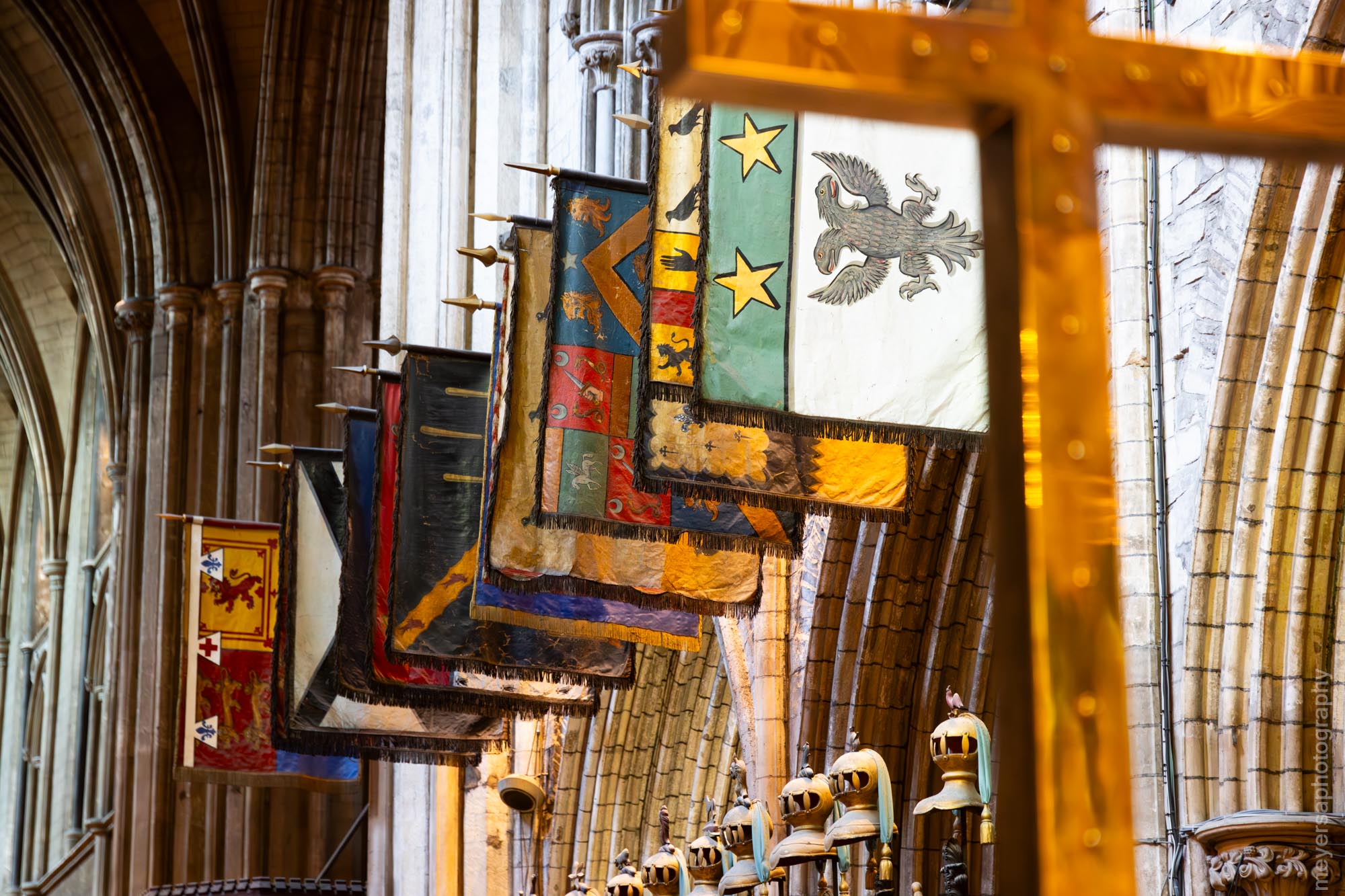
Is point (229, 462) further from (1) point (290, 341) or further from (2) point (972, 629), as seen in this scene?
(2) point (972, 629)

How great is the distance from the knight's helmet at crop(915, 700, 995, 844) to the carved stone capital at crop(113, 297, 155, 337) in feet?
65.4

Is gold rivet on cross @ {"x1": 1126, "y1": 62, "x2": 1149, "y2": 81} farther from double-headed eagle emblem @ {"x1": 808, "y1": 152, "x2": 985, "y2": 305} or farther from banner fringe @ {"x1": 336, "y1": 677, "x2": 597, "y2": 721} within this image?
banner fringe @ {"x1": 336, "y1": 677, "x2": 597, "y2": 721}

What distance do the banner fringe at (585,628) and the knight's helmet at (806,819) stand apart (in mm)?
1330

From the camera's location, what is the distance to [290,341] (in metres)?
24.0

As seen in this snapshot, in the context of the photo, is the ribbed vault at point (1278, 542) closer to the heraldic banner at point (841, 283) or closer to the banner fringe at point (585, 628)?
the heraldic banner at point (841, 283)

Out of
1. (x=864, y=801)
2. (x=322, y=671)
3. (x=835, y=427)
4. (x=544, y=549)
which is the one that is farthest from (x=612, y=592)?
(x=322, y=671)

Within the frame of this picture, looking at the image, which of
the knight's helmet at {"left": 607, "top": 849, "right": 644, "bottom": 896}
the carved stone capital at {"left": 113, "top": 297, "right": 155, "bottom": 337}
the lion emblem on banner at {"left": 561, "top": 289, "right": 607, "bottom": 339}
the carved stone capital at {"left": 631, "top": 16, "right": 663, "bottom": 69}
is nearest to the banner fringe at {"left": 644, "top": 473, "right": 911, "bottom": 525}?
the lion emblem on banner at {"left": 561, "top": 289, "right": 607, "bottom": 339}

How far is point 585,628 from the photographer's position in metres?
10.5

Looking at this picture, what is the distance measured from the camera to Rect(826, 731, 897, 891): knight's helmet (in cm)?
870

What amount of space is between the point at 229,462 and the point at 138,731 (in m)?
3.22

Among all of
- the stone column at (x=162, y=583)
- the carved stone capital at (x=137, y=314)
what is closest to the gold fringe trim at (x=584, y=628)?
the stone column at (x=162, y=583)

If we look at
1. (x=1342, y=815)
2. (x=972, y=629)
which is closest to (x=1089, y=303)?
(x=1342, y=815)

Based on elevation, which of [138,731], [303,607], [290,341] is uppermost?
[290,341]

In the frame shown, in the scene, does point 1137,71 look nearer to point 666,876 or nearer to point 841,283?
point 841,283
